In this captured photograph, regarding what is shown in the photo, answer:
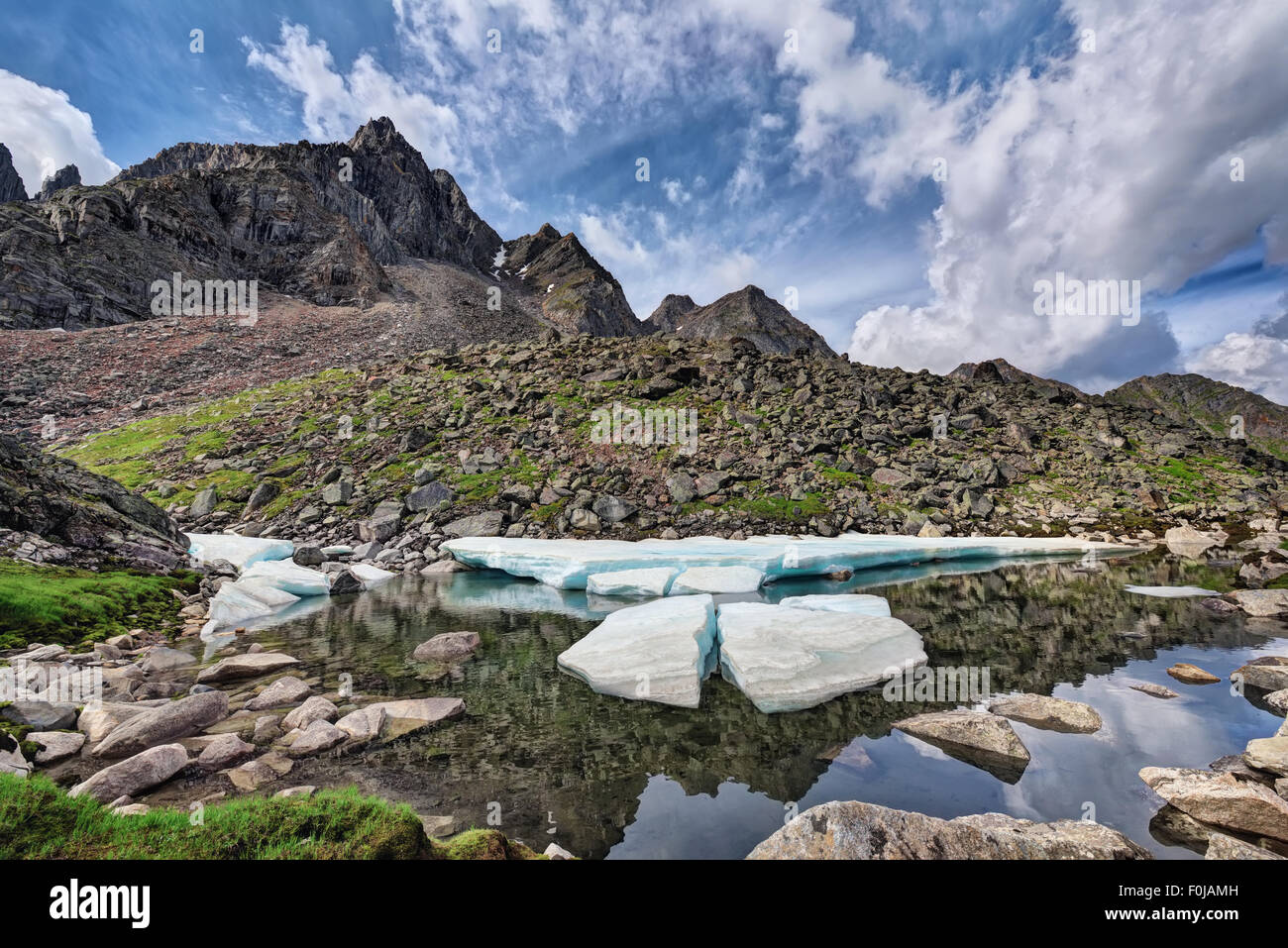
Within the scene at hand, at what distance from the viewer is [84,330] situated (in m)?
65.4

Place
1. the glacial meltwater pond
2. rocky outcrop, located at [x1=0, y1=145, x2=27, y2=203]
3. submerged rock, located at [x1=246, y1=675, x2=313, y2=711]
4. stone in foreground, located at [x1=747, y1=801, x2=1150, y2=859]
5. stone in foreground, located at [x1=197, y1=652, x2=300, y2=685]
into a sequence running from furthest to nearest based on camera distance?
rocky outcrop, located at [x1=0, y1=145, x2=27, y2=203] < stone in foreground, located at [x1=197, y1=652, x2=300, y2=685] < submerged rock, located at [x1=246, y1=675, x2=313, y2=711] < the glacial meltwater pond < stone in foreground, located at [x1=747, y1=801, x2=1150, y2=859]

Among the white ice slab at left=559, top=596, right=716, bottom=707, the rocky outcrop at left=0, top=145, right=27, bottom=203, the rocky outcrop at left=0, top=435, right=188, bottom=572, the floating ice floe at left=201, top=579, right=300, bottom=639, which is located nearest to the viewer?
the white ice slab at left=559, top=596, right=716, bottom=707

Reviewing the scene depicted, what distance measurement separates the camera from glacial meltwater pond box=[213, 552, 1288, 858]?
808 cm

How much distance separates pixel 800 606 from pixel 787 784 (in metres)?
10.7

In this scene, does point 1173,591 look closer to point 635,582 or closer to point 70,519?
point 635,582

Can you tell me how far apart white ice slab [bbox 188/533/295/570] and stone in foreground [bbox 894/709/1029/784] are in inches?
1197

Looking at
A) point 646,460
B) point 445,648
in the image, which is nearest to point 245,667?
point 445,648

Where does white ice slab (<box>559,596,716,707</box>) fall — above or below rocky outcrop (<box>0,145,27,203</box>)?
below

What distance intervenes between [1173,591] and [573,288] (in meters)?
166

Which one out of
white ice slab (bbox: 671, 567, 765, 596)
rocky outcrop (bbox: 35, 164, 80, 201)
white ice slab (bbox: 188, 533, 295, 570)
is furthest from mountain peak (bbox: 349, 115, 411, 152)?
white ice slab (bbox: 671, 567, 765, 596)

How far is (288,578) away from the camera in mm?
24047

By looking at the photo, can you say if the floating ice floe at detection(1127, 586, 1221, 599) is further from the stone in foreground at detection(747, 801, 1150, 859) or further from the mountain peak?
the mountain peak

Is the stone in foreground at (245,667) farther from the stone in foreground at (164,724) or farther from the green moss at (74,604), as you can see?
the green moss at (74,604)

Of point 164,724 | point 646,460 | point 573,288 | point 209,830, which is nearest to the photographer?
point 209,830
